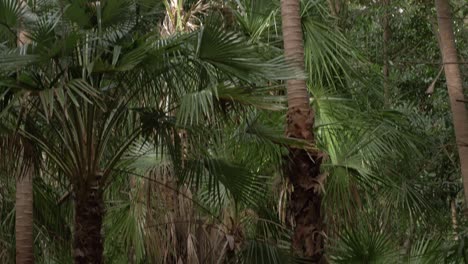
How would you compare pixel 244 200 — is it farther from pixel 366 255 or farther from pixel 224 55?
pixel 224 55

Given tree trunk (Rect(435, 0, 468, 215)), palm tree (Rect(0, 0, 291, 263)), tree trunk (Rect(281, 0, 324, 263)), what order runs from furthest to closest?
1. tree trunk (Rect(435, 0, 468, 215))
2. tree trunk (Rect(281, 0, 324, 263))
3. palm tree (Rect(0, 0, 291, 263))

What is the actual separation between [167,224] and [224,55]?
3.34m

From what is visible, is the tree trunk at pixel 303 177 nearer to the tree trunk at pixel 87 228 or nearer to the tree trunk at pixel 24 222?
the tree trunk at pixel 87 228

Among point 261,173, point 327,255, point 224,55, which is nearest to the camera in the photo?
point 224,55

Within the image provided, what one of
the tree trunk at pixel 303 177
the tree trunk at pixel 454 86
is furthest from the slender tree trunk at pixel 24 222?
the tree trunk at pixel 454 86

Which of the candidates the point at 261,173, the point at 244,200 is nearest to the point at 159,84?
the point at 244,200

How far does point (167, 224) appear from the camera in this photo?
930cm

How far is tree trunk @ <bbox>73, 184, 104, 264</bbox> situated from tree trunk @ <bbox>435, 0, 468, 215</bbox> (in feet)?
14.0

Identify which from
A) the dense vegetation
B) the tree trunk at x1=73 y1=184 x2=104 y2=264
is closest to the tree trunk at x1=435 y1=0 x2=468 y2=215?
the dense vegetation

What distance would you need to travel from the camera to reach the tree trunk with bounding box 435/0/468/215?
29.7 ft

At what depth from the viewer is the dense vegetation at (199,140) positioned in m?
6.51

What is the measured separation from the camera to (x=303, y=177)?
743cm

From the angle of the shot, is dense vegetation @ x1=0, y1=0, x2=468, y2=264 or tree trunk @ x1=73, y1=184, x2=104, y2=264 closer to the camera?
dense vegetation @ x1=0, y1=0, x2=468, y2=264

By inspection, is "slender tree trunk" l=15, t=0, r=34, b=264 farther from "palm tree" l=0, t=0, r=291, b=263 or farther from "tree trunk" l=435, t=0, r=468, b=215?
"tree trunk" l=435, t=0, r=468, b=215
